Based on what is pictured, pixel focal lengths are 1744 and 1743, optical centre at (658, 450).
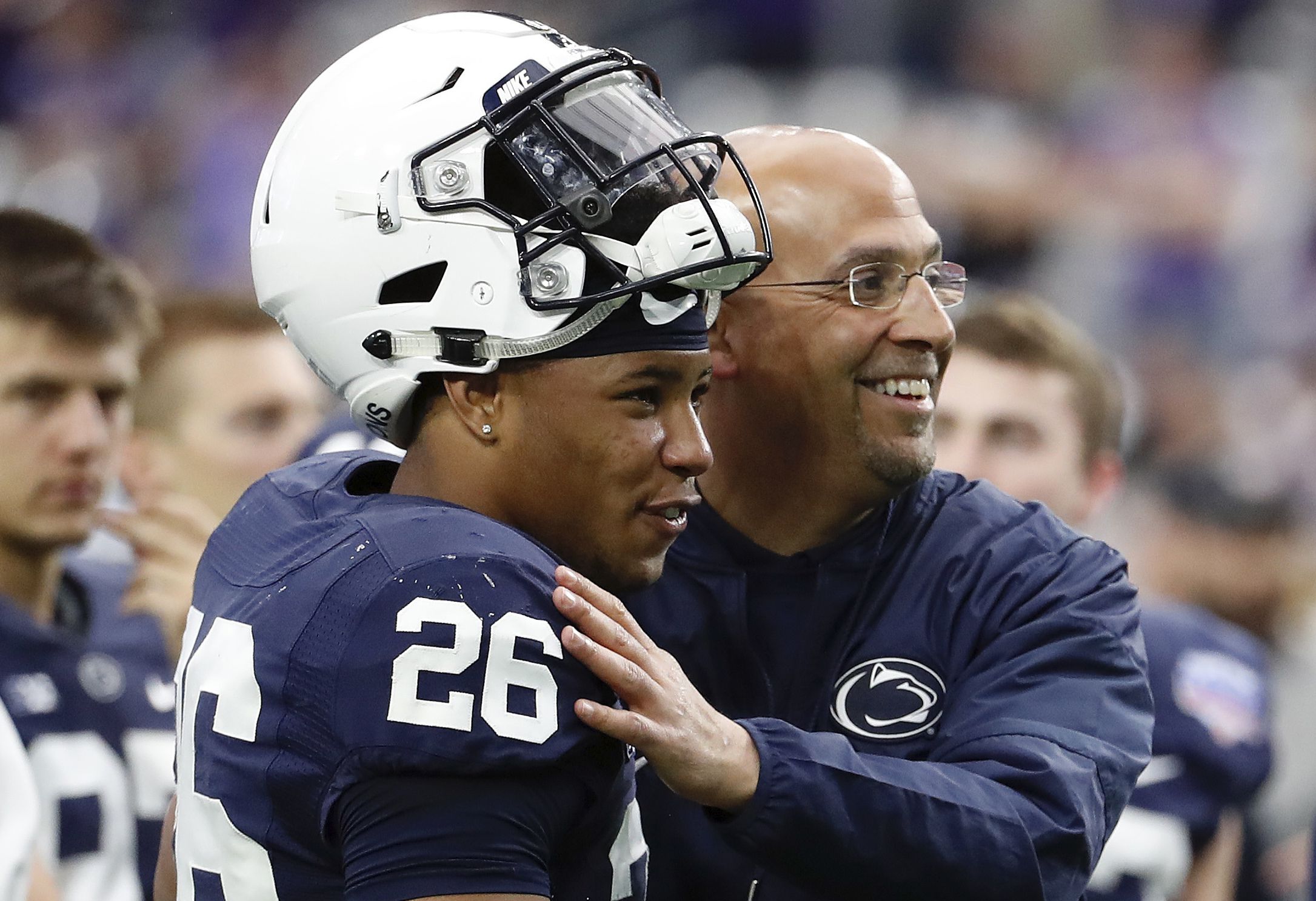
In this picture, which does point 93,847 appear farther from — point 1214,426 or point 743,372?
point 1214,426

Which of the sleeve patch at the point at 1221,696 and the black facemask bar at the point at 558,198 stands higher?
the black facemask bar at the point at 558,198

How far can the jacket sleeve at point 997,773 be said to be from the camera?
1.96m

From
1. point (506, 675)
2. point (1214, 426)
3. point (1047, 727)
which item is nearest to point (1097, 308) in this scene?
point (1214, 426)

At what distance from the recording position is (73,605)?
4160 millimetres

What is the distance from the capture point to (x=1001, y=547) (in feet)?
7.94

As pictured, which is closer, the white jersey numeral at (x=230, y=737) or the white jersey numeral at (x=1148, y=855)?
the white jersey numeral at (x=230, y=737)

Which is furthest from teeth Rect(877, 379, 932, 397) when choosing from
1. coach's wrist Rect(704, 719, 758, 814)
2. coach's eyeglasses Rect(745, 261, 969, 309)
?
coach's wrist Rect(704, 719, 758, 814)

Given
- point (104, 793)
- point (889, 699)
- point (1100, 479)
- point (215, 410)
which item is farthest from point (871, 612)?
point (215, 410)

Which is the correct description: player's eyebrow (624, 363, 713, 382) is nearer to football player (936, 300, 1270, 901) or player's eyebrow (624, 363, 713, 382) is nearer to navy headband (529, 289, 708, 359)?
navy headband (529, 289, 708, 359)

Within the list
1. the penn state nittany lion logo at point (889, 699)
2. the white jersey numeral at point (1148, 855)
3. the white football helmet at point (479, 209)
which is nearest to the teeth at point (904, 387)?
the penn state nittany lion logo at point (889, 699)

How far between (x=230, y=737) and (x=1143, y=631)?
247 centimetres

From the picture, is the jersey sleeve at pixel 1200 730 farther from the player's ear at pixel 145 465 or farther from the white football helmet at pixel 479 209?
the player's ear at pixel 145 465

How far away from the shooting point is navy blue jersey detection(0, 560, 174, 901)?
3.76 m

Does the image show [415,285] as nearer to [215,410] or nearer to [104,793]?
[104,793]
